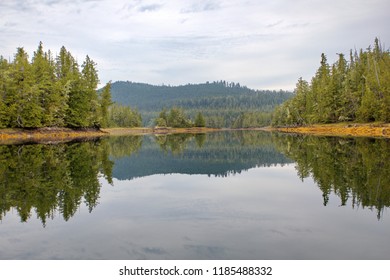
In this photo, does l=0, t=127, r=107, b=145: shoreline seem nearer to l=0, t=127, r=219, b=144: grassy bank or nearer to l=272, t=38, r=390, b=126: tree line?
l=0, t=127, r=219, b=144: grassy bank

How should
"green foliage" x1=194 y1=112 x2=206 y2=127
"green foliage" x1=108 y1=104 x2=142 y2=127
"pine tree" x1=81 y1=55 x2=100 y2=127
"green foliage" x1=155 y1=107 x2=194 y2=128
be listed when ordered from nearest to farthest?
1. "pine tree" x1=81 y1=55 x2=100 y2=127
2. "green foliage" x1=155 y1=107 x2=194 y2=128
3. "green foliage" x1=108 y1=104 x2=142 y2=127
4. "green foliage" x1=194 y1=112 x2=206 y2=127

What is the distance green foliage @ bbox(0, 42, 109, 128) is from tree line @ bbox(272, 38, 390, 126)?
5778 cm

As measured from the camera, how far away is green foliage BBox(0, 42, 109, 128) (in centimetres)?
6569

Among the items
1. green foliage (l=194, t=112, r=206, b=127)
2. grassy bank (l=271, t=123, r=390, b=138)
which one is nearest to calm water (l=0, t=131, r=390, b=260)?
grassy bank (l=271, t=123, r=390, b=138)

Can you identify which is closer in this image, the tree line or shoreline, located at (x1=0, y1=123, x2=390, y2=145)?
shoreline, located at (x1=0, y1=123, x2=390, y2=145)

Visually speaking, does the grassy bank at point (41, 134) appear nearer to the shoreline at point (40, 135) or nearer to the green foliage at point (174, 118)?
the shoreline at point (40, 135)

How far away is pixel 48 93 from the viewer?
7519 centimetres

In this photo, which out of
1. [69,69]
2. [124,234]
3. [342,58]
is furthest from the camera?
[342,58]

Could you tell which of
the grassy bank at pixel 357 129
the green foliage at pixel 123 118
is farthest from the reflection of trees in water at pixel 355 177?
the green foliage at pixel 123 118
